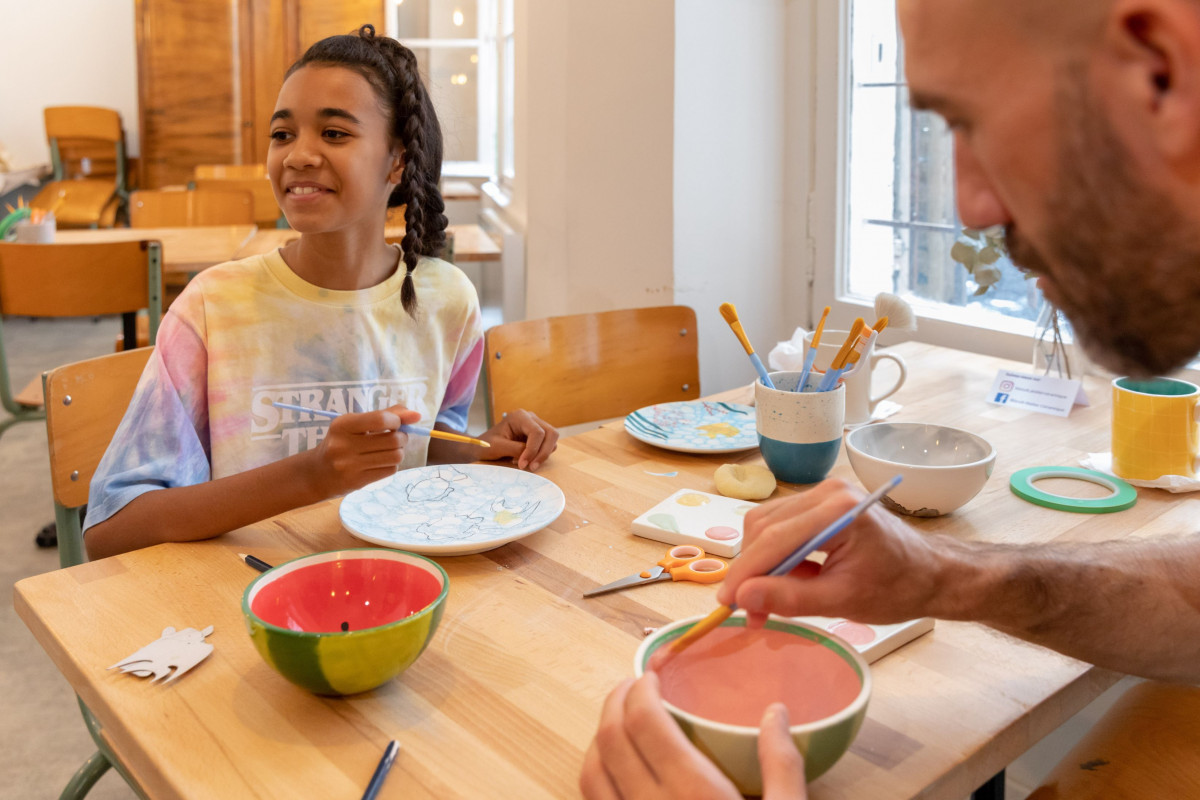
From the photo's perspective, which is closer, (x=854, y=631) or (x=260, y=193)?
(x=854, y=631)

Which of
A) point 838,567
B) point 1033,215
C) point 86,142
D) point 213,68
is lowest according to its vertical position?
point 838,567

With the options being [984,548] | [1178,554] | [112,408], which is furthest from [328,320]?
[1178,554]

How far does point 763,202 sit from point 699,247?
0.20m

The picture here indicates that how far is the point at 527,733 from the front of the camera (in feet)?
2.31

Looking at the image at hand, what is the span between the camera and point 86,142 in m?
5.96

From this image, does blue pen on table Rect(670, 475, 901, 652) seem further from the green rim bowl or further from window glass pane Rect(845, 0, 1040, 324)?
window glass pane Rect(845, 0, 1040, 324)

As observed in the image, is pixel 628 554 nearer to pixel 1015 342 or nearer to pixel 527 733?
pixel 527 733

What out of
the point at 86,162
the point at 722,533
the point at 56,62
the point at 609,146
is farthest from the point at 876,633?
the point at 56,62

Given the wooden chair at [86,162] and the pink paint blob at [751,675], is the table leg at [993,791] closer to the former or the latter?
the pink paint blob at [751,675]

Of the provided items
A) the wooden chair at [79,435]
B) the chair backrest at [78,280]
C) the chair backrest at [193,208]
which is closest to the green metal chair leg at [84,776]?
the wooden chair at [79,435]

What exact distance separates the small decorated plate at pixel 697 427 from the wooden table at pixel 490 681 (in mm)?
226

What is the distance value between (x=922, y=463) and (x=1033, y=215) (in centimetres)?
67

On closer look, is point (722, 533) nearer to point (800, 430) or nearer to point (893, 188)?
point (800, 430)

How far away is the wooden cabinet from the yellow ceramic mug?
5.37 metres
